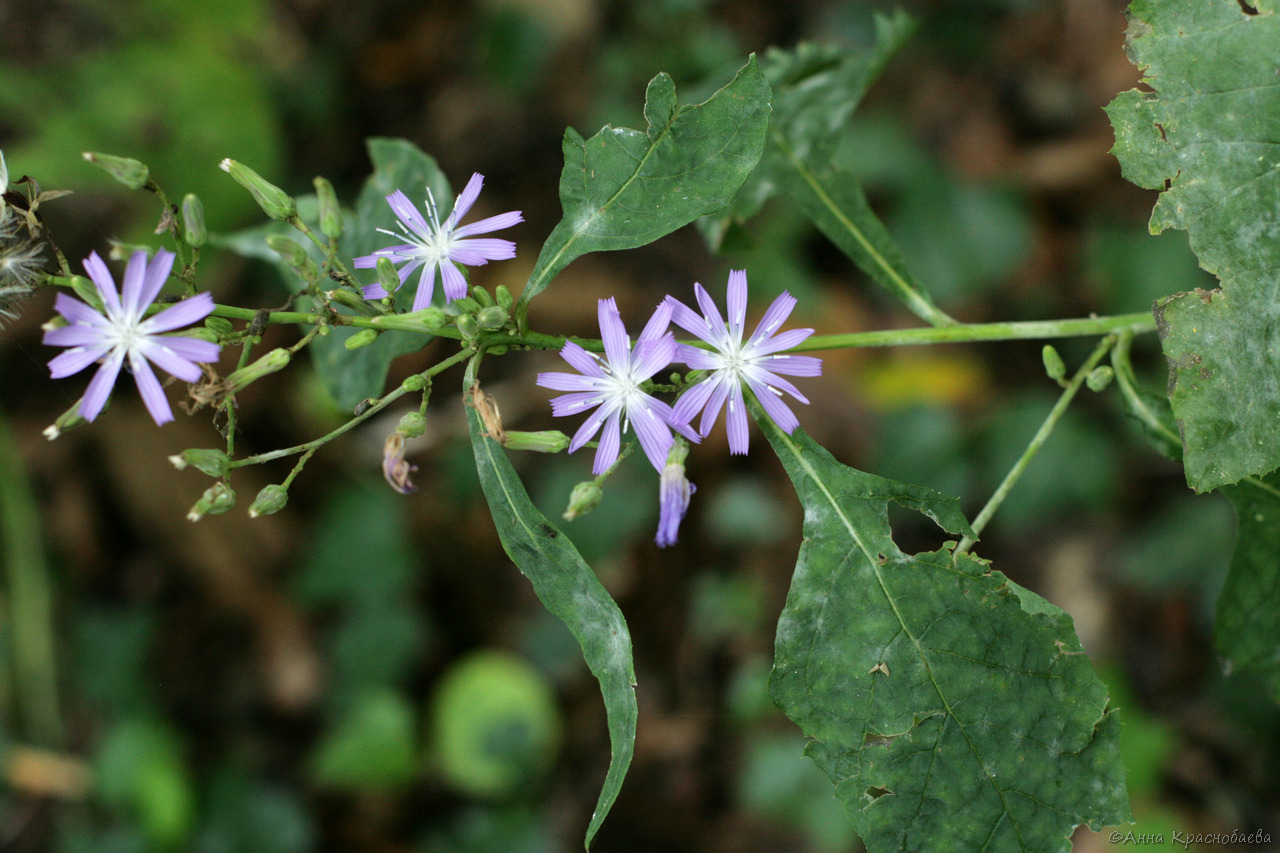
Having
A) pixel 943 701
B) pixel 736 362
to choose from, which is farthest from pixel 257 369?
→ pixel 943 701

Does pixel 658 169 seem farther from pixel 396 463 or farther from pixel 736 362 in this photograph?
pixel 396 463

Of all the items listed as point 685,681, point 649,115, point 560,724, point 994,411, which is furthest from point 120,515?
point 994,411

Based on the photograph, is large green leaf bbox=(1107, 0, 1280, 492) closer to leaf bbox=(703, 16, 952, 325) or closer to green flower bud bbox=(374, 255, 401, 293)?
leaf bbox=(703, 16, 952, 325)

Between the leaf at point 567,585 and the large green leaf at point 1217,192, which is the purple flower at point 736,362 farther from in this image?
the large green leaf at point 1217,192

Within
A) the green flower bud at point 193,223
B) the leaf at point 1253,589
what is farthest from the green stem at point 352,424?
the leaf at point 1253,589

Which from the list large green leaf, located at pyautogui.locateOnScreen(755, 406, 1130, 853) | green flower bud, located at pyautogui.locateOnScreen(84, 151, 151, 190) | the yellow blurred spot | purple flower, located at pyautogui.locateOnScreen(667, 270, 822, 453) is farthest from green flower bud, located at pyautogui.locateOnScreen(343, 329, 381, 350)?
the yellow blurred spot

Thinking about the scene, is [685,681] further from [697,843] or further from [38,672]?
[38,672]
